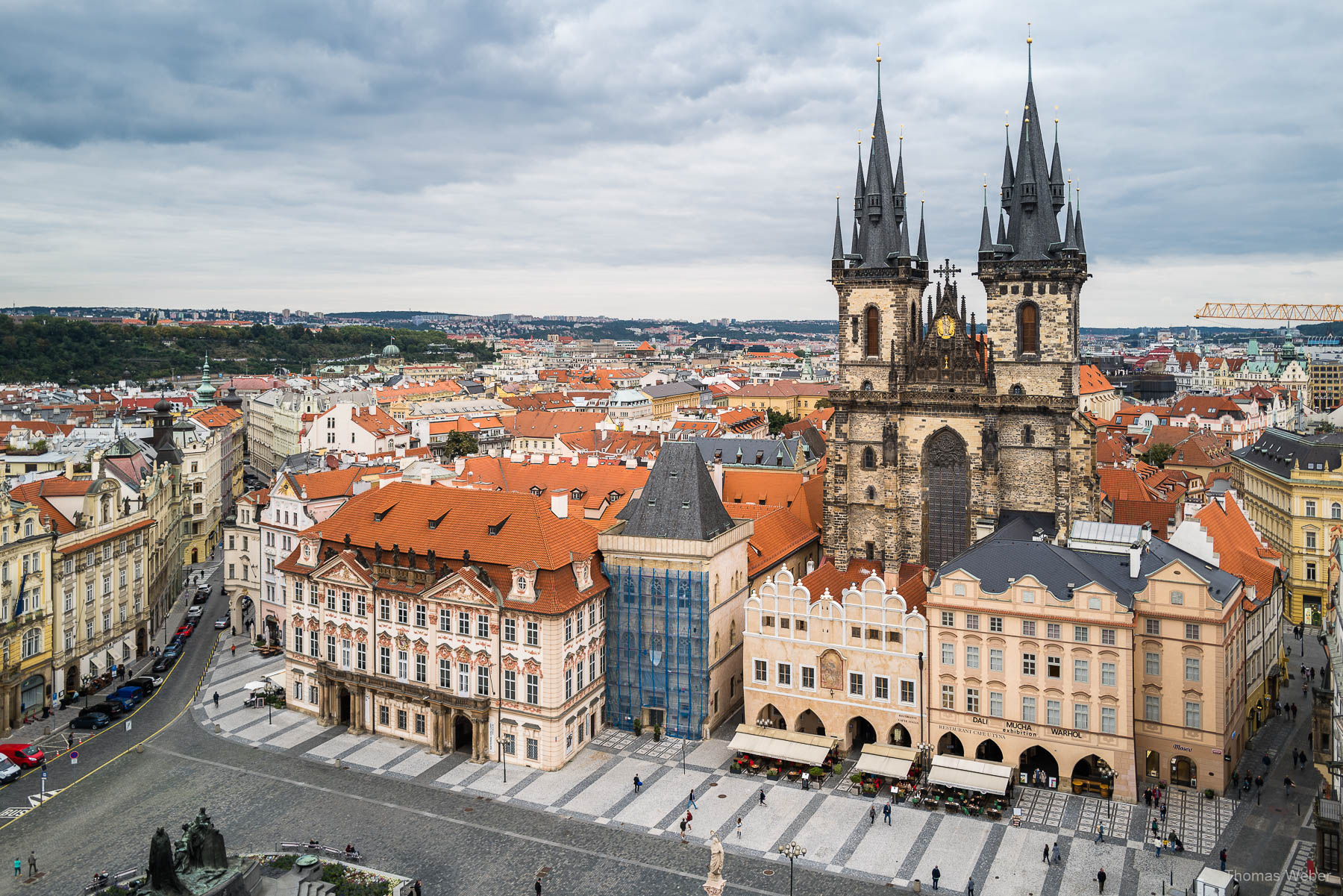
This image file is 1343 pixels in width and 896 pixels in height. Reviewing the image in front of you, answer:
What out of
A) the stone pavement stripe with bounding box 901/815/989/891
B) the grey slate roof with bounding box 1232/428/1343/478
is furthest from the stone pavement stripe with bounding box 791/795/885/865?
the grey slate roof with bounding box 1232/428/1343/478

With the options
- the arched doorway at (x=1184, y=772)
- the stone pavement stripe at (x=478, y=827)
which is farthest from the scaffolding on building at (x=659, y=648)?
the arched doorway at (x=1184, y=772)

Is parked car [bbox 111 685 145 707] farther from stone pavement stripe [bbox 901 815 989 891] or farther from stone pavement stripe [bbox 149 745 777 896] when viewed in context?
stone pavement stripe [bbox 901 815 989 891]

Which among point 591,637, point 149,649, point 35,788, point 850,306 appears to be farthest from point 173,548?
point 850,306

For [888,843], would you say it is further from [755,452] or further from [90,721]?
[755,452]

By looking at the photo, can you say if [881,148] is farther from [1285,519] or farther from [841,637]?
[1285,519]

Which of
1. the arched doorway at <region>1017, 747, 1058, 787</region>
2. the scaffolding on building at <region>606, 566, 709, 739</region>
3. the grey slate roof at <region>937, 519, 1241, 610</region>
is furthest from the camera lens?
the scaffolding on building at <region>606, 566, 709, 739</region>

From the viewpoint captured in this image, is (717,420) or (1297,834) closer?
(1297,834)
